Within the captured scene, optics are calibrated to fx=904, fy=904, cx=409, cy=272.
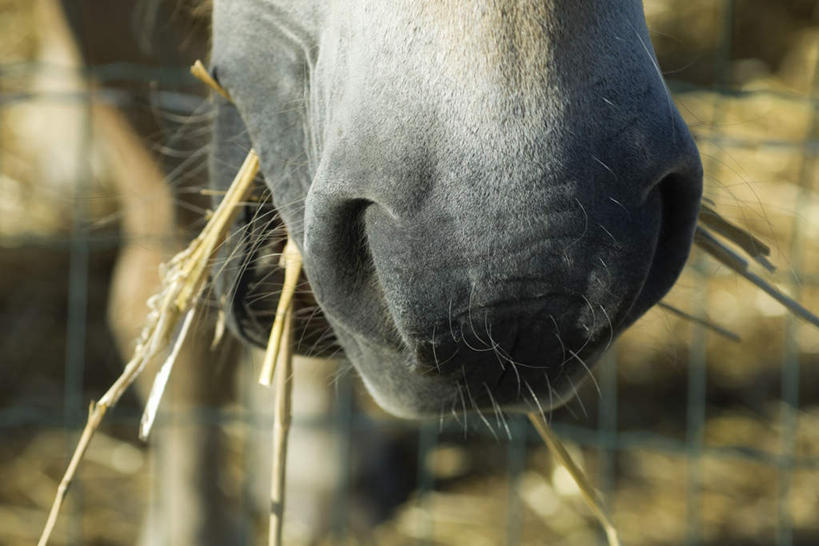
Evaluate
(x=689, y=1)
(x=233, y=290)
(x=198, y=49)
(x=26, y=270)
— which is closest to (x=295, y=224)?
(x=233, y=290)

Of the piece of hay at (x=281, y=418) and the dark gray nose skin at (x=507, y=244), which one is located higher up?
the dark gray nose skin at (x=507, y=244)

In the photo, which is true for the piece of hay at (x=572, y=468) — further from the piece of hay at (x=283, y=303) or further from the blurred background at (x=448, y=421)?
the blurred background at (x=448, y=421)

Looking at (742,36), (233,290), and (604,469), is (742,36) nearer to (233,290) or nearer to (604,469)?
(604,469)

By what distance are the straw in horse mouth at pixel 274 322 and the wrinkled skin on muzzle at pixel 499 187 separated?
0.26 meters

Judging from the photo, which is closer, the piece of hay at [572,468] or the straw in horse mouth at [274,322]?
the straw in horse mouth at [274,322]

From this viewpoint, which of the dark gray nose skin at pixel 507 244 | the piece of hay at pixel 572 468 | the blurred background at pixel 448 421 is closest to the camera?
the dark gray nose skin at pixel 507 244

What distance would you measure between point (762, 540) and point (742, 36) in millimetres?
2101

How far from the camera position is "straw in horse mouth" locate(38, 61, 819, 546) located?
101 centimetres

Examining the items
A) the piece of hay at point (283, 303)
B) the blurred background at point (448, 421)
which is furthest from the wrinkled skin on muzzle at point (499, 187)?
the blurred background at point (448, 421)

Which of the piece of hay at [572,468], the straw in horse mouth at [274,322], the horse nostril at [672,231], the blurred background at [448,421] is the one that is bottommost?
the blurred background at [448,421]

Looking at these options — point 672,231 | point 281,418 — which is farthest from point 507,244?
point 281,418

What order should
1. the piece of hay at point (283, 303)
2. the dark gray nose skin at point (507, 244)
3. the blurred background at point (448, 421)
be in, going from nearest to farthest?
1. the dark gray nose skin at point (507, 244)
2. the piece of hay at point (283, 303)
3. the blurred background at point (448, 421)

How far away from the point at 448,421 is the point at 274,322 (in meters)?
0.59

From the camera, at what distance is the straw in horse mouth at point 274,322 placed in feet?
3.31
